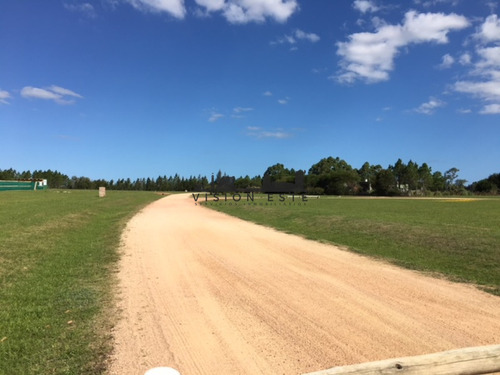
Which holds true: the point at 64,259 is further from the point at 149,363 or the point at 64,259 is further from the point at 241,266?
the point at 149,363

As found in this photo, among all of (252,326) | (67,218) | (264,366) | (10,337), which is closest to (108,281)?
(10,337)

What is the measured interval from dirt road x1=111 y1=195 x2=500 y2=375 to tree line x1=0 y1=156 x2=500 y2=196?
69.8m

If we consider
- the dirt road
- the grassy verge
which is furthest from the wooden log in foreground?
the grassy verge

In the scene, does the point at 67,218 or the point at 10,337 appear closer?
the point at 10,337

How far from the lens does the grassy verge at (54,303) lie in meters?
4.11

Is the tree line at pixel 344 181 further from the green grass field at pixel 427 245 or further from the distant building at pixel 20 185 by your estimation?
the green grass field at pixel 427 245

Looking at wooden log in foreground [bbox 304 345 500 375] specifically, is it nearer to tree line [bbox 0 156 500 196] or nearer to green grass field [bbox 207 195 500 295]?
green grass field [bbox 207 195 500 295]

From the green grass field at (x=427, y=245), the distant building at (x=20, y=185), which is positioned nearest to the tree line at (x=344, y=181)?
the distant building at (x=20, y=185)

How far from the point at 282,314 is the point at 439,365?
10.4 ft

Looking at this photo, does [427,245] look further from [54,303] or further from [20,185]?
[20,185]

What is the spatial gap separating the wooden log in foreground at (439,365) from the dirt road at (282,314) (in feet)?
4.98

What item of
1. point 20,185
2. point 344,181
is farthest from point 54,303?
point 344,181

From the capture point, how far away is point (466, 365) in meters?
2.74

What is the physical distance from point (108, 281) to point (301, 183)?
90.5 metres
